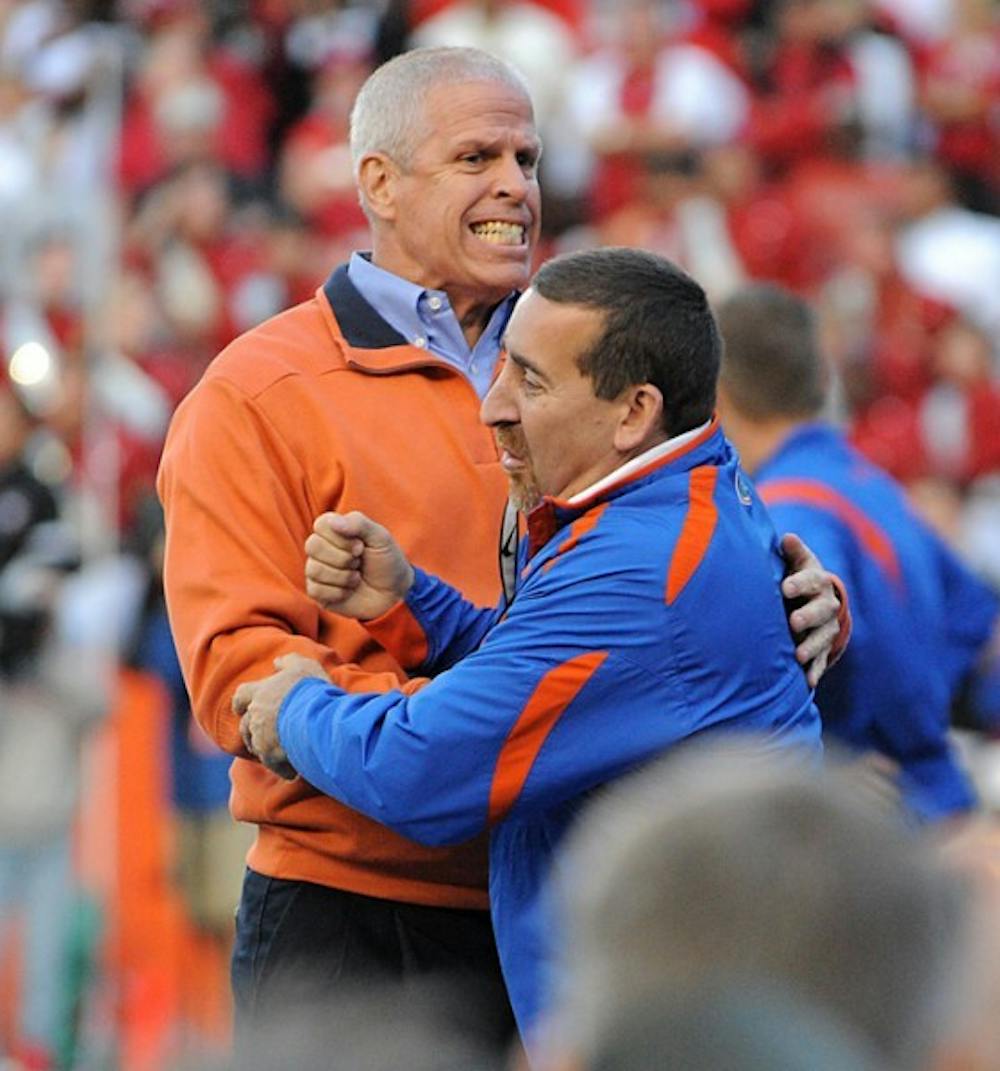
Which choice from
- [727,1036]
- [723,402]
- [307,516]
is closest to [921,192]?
[723,402]

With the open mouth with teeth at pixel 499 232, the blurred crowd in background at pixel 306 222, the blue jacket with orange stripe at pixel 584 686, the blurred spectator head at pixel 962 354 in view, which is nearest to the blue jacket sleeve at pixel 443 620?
the blue jacket with orange stripe at pixel 584 686

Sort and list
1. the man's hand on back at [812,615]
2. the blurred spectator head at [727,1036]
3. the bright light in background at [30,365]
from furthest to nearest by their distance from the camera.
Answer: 1. the bright light in background at [30,365]
2. the man's hand on back at [812,615]
3. the blurred spectator head at [727,1036]

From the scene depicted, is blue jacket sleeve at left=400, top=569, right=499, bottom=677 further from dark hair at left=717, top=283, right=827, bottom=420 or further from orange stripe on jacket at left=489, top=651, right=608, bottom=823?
dark hair at left=717, top=283, right=827, bottom=420

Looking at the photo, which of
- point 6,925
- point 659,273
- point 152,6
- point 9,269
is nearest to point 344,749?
point 659,273

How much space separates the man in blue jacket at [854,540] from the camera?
492 cm

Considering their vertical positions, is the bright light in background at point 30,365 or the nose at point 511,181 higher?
the nose at point 511,181

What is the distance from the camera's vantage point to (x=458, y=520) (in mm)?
3727

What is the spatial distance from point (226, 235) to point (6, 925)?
4.17 metres

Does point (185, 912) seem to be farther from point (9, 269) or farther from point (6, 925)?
point (9, 269)

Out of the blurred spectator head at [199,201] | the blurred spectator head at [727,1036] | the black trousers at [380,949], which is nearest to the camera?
the blurred spectator head at [727,1036]

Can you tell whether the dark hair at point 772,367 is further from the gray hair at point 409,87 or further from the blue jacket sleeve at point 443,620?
the blue jacket sleeve at point 443,620

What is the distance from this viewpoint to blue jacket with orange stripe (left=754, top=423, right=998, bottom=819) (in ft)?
16.1

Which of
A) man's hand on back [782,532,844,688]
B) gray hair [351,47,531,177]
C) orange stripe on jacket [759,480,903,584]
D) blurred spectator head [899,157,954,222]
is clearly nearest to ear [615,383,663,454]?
man's hand on back [782,532,844,688]

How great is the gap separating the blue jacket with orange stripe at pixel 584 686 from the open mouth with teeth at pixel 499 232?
70cm
